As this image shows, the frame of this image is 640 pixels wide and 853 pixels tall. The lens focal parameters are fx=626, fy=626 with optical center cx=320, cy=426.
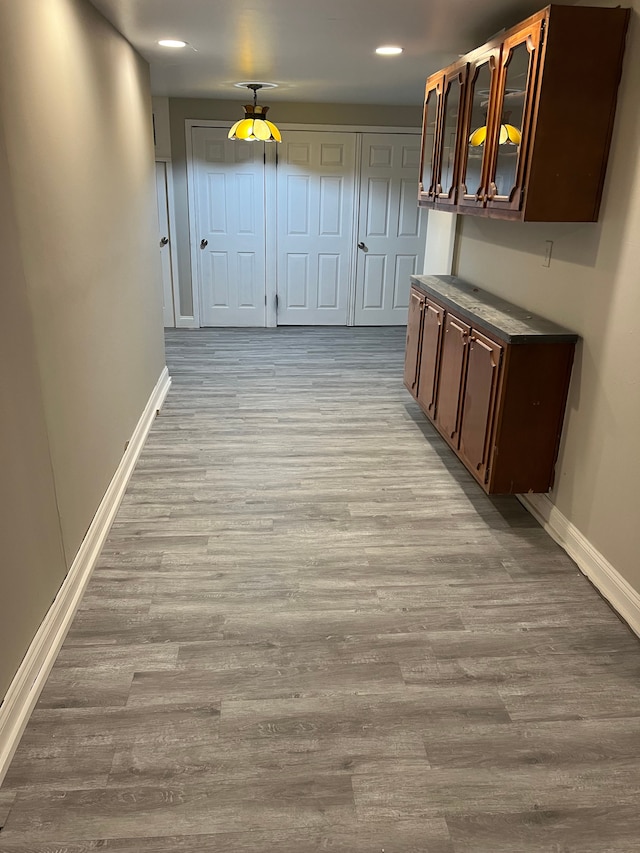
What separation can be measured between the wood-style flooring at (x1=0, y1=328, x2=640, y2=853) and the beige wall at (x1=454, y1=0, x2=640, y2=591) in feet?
0.97

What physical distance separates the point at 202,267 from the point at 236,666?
5495 millimetres

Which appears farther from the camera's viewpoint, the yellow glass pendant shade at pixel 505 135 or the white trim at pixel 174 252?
the white trim at pixel 174 252

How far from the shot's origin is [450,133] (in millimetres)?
3613

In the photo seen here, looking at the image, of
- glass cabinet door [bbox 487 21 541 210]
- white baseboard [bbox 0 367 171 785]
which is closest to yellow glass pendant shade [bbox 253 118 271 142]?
glass cabinet door [bbox 487 21 541 210]

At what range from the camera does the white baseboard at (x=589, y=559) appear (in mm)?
2410

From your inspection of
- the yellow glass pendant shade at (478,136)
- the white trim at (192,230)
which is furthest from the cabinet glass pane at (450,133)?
the white trim at (192,230)

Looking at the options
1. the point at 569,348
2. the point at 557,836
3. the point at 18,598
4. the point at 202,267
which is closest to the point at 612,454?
the point at 569,348

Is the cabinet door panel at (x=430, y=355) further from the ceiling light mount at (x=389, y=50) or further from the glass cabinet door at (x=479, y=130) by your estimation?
the ceiling light mount at (x=389, y=50)

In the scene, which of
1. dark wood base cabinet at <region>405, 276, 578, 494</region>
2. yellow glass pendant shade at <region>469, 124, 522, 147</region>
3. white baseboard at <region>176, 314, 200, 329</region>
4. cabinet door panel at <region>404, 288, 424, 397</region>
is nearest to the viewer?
yellow glass pendant shade at <region>469, 124, 522, 147</region>

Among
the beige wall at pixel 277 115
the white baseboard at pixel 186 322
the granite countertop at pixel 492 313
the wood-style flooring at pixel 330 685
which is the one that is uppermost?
the beige wall at pixel 277 115

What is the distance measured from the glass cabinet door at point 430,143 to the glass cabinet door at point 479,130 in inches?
21.1

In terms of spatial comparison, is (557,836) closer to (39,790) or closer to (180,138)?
→ (39,790)

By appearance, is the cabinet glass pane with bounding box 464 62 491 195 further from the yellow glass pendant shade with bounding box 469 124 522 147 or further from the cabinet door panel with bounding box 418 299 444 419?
the cabinet door panel with bounding box 418 299 444 419

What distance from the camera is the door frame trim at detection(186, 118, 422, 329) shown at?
6.45 metres
